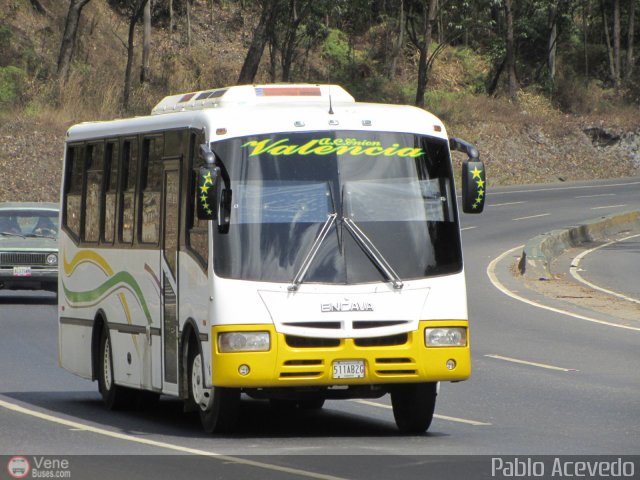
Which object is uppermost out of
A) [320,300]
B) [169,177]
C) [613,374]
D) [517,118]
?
[517,118]

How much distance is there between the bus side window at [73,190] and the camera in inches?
577

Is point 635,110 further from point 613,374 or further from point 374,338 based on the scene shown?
point 374,338

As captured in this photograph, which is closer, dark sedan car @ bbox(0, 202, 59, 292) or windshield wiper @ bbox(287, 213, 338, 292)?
windshield wiper @ bbox(287, 213, 338, 292)

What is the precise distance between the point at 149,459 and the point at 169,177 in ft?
10.3

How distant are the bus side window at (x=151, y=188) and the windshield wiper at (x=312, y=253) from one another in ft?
6.39

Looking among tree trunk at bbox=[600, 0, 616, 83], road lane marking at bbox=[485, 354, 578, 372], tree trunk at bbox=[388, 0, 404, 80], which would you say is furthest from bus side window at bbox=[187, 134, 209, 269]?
tree trunk at bbox=[600, 0, 616, 83]

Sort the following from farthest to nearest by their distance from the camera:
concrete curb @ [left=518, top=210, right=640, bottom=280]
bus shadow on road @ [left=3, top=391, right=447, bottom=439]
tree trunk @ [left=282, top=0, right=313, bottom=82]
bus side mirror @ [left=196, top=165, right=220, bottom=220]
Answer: tree trunk @ [left=282, top=0, right=313, bottom=82] < concrete curb @ [left=518, top=210, right=640, bottom=280] < bus shadow on road @ [left=3, top=391, right=447, bottom=439] < bus side mirror @ [left=196, top=165, right=220, bottom=220]

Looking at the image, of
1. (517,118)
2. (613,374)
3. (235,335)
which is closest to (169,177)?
(235,335)

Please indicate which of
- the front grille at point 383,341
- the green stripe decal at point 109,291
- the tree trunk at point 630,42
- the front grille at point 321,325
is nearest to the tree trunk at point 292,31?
the tree trunk at point 630,42

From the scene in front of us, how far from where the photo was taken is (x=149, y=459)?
979 cm

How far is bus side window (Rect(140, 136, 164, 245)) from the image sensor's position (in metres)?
12.4

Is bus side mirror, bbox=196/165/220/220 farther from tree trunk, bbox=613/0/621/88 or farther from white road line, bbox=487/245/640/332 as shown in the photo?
tree trunk, bbox=613/0/621/88

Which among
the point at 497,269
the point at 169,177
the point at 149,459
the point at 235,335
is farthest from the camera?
the point at 497,269

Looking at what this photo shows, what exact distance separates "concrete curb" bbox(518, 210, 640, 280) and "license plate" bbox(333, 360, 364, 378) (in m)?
17.5
